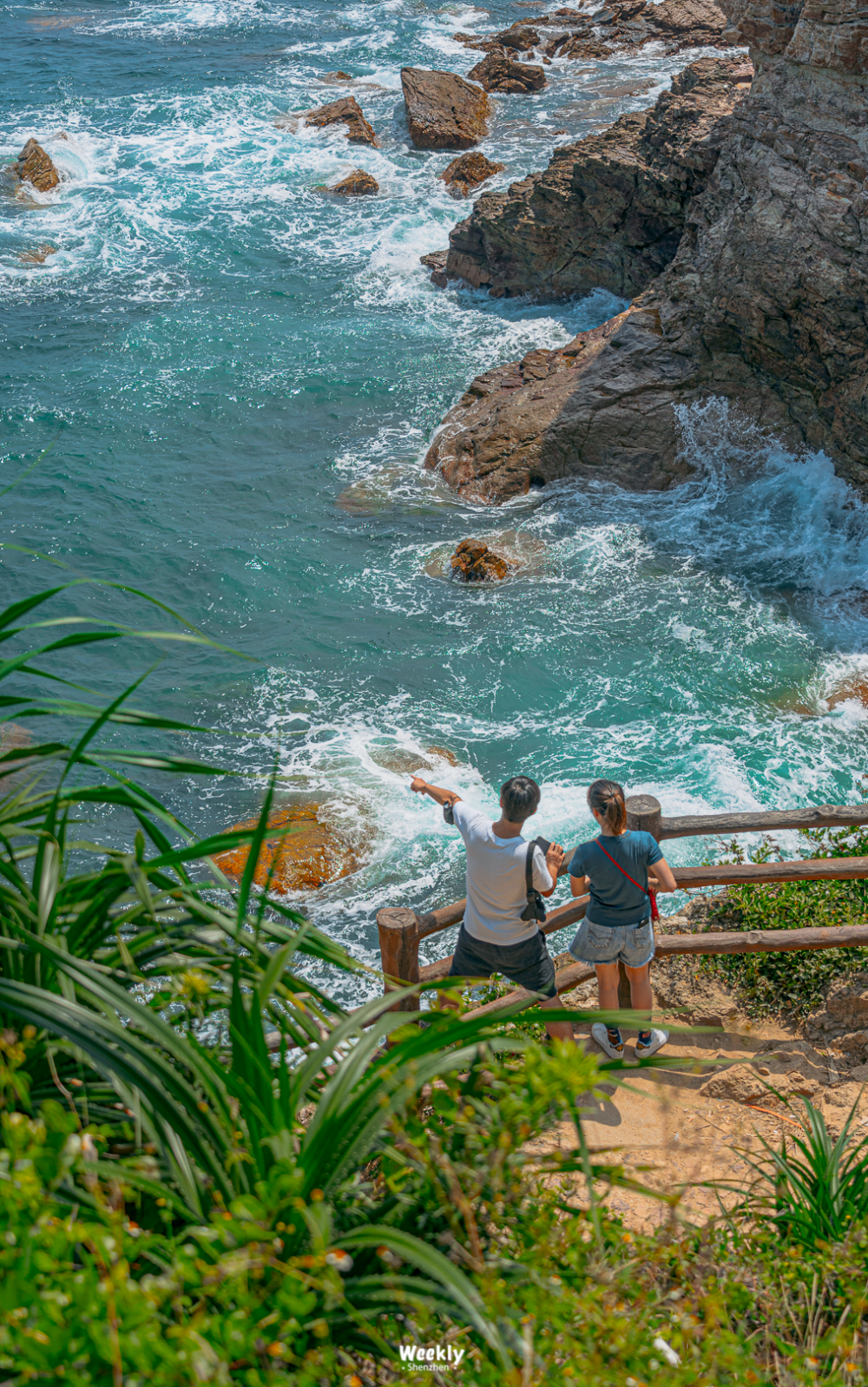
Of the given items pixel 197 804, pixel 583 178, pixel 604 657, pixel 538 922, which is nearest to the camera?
pixel 538 922

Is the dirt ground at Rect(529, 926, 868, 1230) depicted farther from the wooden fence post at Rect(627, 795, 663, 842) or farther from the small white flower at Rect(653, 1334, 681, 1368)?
the small white flower at Rect(653, 1334, 681, 1368)

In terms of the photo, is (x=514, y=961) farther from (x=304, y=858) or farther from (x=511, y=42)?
(x=511, y=42)

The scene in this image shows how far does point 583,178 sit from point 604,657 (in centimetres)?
1036

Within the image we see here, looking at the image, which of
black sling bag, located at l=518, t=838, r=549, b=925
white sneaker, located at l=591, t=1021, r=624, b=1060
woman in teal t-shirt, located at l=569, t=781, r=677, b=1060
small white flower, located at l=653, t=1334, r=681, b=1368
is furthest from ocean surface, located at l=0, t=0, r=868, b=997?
small white flower, located at l=653, t=1334, r=681, b=1368

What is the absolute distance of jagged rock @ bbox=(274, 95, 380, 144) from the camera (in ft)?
87.5

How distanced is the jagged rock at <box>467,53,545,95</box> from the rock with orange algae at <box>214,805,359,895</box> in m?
26.9

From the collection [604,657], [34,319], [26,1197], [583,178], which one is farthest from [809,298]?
[34,319]

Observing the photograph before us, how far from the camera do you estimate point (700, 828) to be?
5586 millimetres

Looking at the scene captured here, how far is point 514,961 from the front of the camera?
486cm

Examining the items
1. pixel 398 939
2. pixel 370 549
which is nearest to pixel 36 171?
pixel 370 549

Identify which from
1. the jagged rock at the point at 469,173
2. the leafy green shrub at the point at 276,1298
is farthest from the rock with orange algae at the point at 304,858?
the jagged rock at the point at 469,173

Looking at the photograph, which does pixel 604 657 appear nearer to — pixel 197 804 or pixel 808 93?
pixel 197 804

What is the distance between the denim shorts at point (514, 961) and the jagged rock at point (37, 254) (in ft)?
68.6

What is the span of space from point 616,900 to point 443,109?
90.1ft
